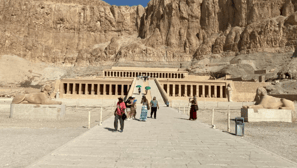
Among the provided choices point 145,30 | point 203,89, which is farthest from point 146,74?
point 145,30

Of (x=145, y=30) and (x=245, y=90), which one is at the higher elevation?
(x=145, y=30)

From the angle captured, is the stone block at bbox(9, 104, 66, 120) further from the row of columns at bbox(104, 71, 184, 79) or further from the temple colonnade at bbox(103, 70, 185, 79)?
the row of columns at bbox(104, 71, 184, 79)

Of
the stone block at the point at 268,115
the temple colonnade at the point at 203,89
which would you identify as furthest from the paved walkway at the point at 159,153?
the temple colonnade at the point at 203,89

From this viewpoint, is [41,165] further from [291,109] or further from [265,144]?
[291,109]

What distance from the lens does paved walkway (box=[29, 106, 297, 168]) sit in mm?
5621

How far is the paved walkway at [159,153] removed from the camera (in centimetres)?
562

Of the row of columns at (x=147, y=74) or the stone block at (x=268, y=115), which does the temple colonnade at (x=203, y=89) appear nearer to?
the row of columns at (x=147, y=74)

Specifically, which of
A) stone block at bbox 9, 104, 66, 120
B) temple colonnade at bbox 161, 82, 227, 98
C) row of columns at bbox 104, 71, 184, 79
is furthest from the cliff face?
stone block at bbox 9, 104, 66, 120

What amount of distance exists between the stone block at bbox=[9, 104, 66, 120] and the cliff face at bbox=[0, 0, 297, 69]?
253 feet

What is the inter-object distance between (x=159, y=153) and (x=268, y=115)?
11.7m

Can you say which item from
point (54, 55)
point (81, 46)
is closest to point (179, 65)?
point (81, 46)

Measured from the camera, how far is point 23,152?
7.06 m

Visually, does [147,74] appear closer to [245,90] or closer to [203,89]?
[203,89]

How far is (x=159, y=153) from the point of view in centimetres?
657
